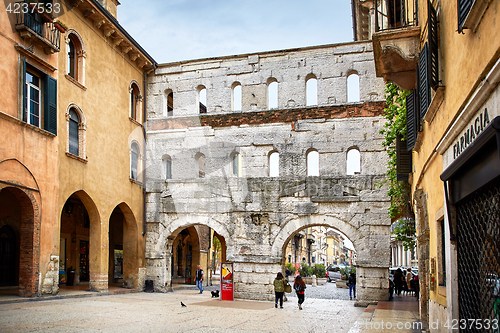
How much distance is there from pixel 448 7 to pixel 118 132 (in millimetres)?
14545

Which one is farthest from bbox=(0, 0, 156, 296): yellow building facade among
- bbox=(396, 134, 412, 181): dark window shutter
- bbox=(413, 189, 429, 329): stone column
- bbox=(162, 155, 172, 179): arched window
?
bbox=(413, 189, 429, 329): stone column

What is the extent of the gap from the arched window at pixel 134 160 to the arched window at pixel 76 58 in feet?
13.4

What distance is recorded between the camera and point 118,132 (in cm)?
1830

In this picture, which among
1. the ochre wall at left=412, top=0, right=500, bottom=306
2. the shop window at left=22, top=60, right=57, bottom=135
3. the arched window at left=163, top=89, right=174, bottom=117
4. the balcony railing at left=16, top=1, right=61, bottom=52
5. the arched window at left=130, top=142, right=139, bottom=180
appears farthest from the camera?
the arched window at left=163, top=89, right=174, bottom=117

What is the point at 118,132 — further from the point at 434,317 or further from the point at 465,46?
the point at 465,46

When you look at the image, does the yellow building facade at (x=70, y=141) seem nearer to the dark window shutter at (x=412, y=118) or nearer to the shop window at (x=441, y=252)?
the dark window shutter at (x=412, y=118)

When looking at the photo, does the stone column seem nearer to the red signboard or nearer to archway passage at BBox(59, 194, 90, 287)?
the red signboard

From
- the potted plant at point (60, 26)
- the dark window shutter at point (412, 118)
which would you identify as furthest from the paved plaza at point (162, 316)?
the potted plant at point (60, 26)

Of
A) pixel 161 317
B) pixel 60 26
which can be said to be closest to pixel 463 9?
pixel 161 317

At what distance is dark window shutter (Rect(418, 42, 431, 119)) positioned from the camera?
23.1ft

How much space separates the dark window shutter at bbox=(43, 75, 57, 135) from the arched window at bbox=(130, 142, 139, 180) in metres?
5.12

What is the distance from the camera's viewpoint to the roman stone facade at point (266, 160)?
17.4 m

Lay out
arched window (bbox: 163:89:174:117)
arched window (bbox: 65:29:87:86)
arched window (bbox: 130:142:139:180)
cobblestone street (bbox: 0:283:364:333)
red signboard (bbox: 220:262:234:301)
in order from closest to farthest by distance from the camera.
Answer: cobblestone street (bbox: 0:283:364:333) → arched window (bbox: 65:29:87:86) → red signboard (bbox: 220:262:234:301) → arched window (bbox: 130:142:139:180) → arched window (bbox: 163:89:174:117)

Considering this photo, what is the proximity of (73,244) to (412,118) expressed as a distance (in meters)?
16.2
